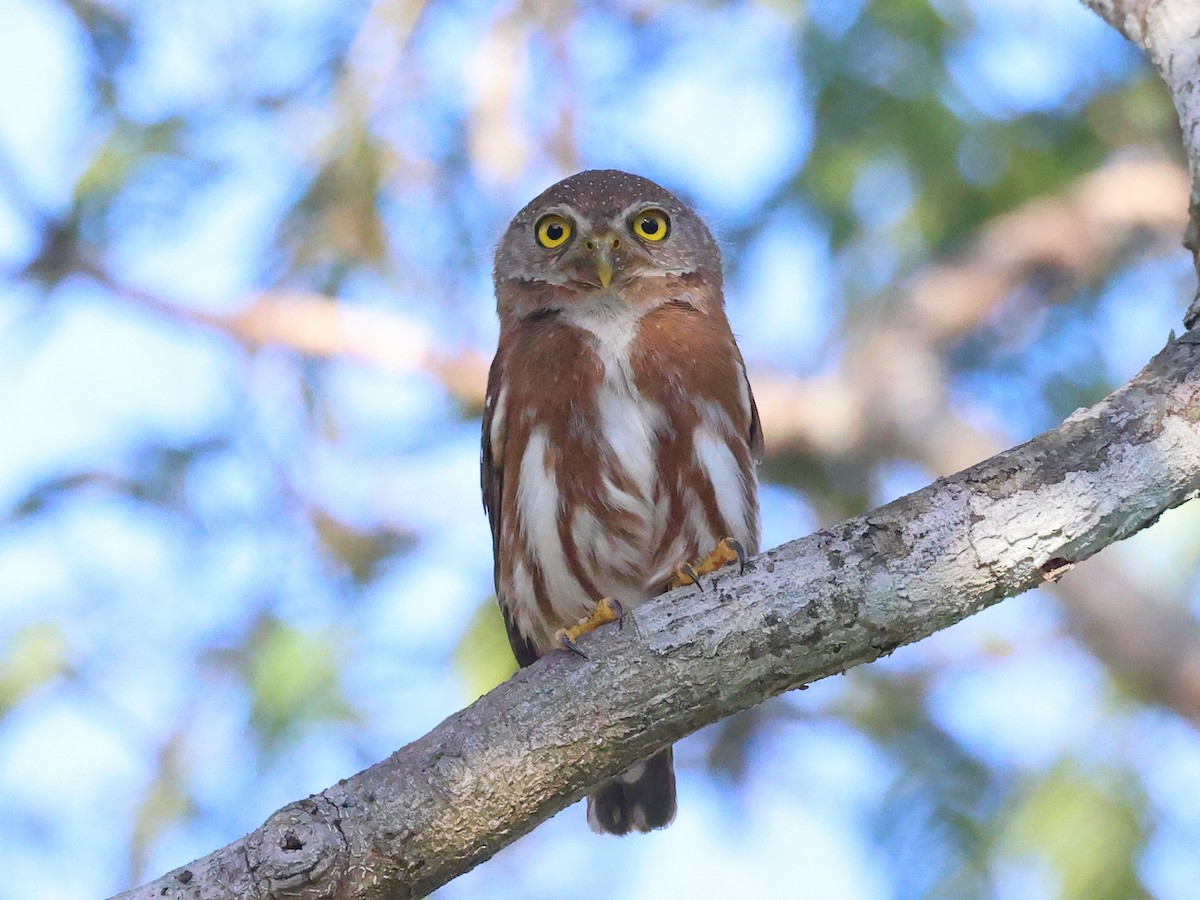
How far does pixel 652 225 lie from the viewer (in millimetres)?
5086

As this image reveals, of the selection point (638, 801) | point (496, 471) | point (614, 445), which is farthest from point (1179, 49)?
point (638, 801)

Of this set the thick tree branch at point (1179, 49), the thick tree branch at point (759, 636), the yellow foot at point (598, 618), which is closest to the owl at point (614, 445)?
the yellow foot at point (598, 618)

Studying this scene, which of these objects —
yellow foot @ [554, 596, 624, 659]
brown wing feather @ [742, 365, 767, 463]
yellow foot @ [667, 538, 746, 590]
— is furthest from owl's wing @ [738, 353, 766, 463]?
yellow foot @ [554, 596, 624, 659]

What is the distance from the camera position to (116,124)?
694 centimetres

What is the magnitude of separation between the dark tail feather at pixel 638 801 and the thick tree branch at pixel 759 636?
171 cm

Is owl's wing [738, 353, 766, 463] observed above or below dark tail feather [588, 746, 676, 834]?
above

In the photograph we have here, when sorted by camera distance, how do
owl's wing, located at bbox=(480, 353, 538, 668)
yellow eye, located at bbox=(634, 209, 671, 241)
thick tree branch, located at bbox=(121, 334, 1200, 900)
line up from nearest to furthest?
thick tree branch, located at bbox=(121, 334, 1200, 900) < owl's wing, located at bbox=(480, 353, 538, 668) < yellow eye, located at bbox=(634, 209, 671, 241)

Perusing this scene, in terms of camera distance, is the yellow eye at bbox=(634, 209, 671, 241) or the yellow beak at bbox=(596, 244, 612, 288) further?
the yellow eye at bbox=(634, 209, 671, 241)

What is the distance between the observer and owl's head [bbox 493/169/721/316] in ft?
16.0

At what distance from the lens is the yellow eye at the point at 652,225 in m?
5.03

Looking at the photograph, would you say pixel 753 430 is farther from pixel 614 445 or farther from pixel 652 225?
pixel 652 225

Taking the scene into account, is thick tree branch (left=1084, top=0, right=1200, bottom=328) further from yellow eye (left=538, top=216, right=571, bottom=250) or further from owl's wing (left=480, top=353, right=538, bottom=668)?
owl's wing (left=480, top=353, right=538, bottom=668)

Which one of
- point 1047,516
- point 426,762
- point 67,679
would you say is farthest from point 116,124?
point 1047,516

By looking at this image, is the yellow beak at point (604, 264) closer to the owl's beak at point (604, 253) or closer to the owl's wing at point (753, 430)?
the owl's beak at point (604, 253)
